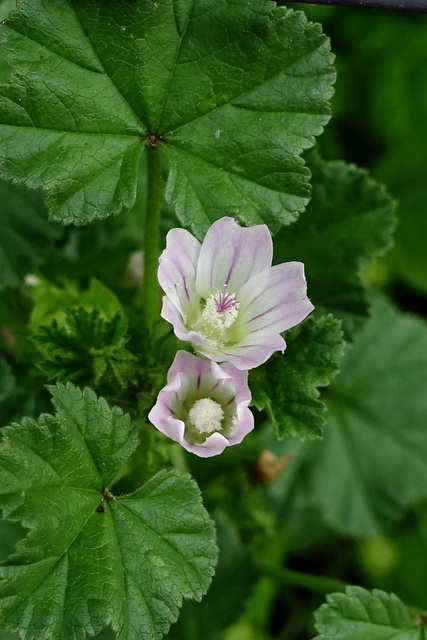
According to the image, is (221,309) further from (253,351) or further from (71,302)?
(71,302)

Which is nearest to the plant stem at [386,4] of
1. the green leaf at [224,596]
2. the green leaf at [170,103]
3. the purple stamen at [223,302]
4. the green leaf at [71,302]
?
the green leaf at [170,103]

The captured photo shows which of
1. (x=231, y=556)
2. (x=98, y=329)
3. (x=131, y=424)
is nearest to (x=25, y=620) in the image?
(x=131, y=424)

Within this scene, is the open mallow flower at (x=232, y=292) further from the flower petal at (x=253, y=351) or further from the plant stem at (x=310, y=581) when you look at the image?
the plant stem at (x=310, y=581)

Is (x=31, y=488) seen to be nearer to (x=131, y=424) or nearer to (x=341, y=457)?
(x=131, y=424)

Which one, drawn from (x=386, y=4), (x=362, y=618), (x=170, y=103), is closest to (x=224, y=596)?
(x=362, y=618)

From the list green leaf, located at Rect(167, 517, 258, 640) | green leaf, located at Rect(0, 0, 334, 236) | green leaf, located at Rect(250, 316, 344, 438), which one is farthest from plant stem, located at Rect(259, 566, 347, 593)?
green leaf, located at Rect(0, 0, 334, 236)

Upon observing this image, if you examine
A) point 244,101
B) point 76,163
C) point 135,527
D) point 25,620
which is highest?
point 244,101
